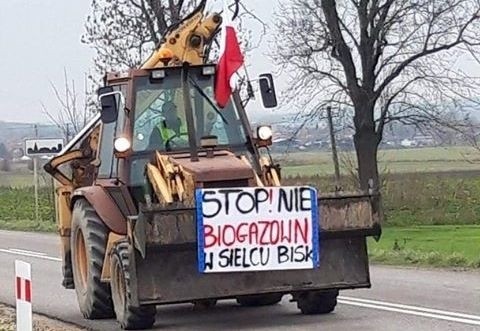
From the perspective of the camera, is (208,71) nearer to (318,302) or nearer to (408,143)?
(318,302)

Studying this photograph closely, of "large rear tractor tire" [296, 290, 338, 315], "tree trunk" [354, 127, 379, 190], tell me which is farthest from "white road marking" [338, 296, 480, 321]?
"tree trunk" [354, 127, 379, 190]

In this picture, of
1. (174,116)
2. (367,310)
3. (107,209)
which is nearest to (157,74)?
(174,116)

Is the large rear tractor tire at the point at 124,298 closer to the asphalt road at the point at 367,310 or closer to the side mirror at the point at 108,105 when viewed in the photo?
the asphalt road at the point at 367,310

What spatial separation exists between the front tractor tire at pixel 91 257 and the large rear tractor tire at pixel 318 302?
2.05 metres

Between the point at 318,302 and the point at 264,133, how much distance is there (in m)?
1.89

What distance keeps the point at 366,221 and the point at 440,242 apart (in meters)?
16.9

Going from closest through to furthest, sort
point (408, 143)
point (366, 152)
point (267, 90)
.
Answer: point (267, 90), point (366, 152), point (408, 143)

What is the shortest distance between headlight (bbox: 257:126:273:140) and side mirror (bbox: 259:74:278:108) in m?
0.39

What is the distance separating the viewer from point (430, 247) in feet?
82.7

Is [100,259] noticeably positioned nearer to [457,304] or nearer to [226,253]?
[226,253]

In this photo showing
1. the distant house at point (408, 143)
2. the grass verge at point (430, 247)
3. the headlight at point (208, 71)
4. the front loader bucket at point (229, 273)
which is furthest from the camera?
the distant house at point (408, 143)

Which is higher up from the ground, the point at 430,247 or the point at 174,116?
the point at 174,116

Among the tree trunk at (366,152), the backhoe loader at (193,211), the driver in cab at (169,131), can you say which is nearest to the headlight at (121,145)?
the backhoe loader at (193,211)

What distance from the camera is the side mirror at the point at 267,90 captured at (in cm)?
1291
